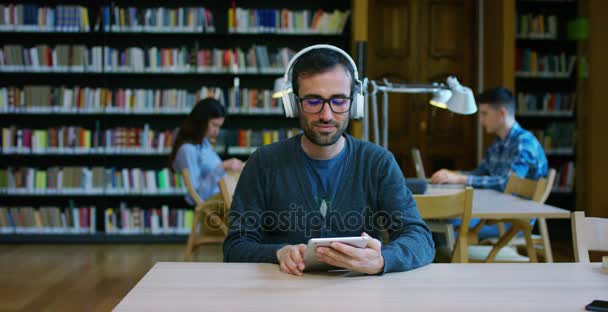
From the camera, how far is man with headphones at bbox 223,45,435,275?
1.75 m

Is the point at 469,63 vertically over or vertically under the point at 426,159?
over

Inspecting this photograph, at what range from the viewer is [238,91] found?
19.6 feet

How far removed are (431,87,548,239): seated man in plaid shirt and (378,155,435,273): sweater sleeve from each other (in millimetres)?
2019

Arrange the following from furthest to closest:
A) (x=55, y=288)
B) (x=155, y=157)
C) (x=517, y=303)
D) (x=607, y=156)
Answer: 1. (x=155, y=157)
2. (x=607, y=156)
3. (x=55, y=288)
4. (x=517, y=303)

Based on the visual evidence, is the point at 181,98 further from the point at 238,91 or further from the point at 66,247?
the point at 66,247

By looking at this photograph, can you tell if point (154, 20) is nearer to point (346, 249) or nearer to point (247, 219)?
point (247, 219)

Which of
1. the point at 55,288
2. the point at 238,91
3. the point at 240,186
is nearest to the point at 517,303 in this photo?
the point at 240,186

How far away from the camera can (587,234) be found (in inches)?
72.5

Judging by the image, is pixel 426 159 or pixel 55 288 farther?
pixel 426 159

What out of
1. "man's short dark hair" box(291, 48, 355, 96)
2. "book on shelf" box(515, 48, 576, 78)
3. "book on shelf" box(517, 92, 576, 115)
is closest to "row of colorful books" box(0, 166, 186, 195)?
"book on shelf" box(517, 92, 576, 115)

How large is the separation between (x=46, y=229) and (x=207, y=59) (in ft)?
6.64


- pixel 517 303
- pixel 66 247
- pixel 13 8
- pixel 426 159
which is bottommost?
pixel 66 247

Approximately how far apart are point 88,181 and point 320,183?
4558mm

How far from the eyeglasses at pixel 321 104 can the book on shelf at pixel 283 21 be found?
4346 millimetres
